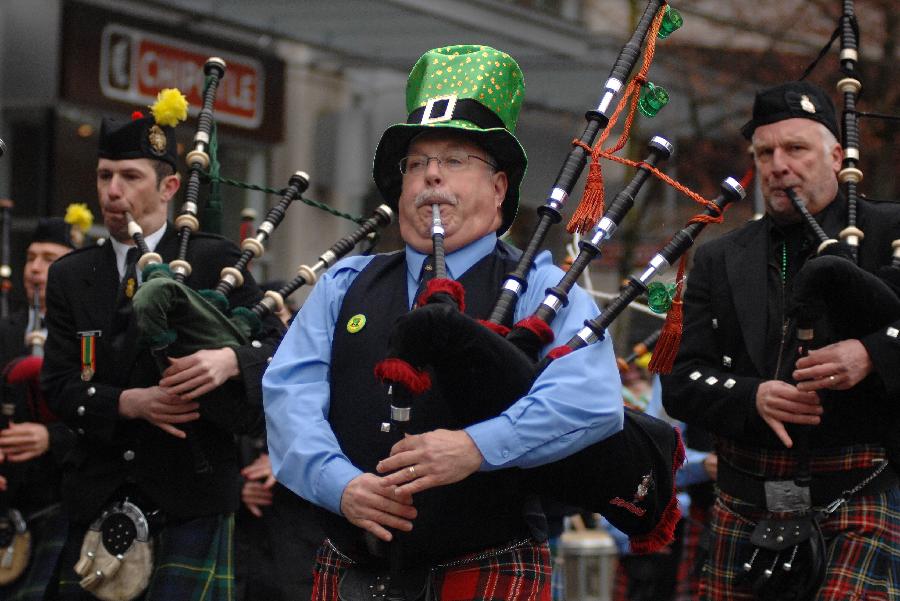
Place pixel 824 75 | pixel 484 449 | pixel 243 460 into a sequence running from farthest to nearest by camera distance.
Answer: pixel 824 75 < pixel 243 460 < pixel 484 449

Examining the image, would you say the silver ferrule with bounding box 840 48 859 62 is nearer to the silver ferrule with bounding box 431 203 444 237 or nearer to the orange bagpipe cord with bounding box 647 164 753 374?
the orange bagpipe cord with bounding box 647 164 753 374

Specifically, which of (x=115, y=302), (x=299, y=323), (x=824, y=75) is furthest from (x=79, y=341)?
(x=824, y=75)

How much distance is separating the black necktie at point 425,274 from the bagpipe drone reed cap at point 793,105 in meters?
1.67

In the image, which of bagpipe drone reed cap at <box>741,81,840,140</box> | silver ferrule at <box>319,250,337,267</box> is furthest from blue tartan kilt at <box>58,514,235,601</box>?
bagpipe drone reed cap at <box>741,81,840,140</box>

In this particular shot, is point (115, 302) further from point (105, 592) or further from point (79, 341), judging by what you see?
point (105, 592)

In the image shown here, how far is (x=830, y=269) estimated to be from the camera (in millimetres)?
4055

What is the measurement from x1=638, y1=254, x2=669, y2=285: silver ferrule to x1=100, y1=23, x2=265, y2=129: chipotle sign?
7280mm

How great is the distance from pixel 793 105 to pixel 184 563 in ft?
7.89

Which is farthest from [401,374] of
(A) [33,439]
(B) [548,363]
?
(A) [33,439]

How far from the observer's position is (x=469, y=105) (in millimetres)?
3539

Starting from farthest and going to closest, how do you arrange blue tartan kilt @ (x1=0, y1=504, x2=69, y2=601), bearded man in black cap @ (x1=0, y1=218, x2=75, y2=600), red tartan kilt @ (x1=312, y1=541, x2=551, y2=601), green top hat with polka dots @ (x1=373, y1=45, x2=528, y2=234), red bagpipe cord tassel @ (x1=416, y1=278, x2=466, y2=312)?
1. bearded man in black cap @ (x1=0, y1=218, x2=75, y2=600)
2. blue tartan kilt @ (x1=0, y1=504, x2=69, y2=601)
3. green top hat with polka dots @ (x1=373, y1=45, x2=528, y2=234)
4. red tartan kilt @ (x1=312, y1=541, x2=551, y2=601)
5. red bagpipe cord tassel @ (x1=416, y1=278, x2=466, y2=312)

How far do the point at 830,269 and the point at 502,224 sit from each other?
981 mm

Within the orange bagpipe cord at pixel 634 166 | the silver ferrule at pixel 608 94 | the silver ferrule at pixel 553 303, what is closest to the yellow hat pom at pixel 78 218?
the orange bagpipe cord at pixel 634 166

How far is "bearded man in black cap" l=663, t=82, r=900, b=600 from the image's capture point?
427cm
